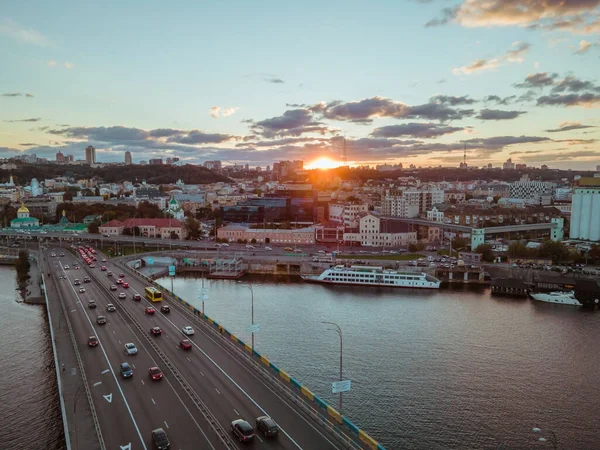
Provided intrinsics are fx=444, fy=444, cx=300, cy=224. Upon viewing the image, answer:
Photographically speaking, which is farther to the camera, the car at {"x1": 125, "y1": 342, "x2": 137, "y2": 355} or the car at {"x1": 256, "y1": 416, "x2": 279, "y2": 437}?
the car at {"x1": 125, "y1": 342, "x2": 137, "y2": 355}

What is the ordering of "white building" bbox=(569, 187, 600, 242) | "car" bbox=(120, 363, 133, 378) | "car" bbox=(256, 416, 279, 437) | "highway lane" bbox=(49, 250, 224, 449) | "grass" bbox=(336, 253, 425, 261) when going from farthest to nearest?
"white building" bbox=(569, 187, 600, 242), "grass" bbox=(336, 253, 425, 261), "car" bbox=(120, 363, 133, 378), "highway lane" bbox=(49, 250, 224, 449), "car" bbox=(256, 416, 279, 437)

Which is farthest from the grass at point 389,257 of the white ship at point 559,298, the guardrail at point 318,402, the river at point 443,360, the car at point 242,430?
the car at point 242,430

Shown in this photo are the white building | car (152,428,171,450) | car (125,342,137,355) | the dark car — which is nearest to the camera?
car (152,428,171,450)

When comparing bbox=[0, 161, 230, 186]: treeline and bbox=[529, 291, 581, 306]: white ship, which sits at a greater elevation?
bbox=[0, 161, 230, 186]: treeline

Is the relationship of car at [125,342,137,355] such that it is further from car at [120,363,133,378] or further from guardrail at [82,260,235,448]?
car at [120,363,133,378]

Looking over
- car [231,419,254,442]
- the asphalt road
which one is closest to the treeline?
the asphalt road

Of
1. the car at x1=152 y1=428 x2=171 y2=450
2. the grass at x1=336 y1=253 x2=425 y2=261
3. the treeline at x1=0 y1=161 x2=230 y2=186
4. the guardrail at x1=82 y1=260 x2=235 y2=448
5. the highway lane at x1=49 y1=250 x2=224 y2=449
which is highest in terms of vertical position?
the treeline at x1=0 y1=161 x2=230 y2=186

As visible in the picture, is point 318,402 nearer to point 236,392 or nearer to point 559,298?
point 236,392
